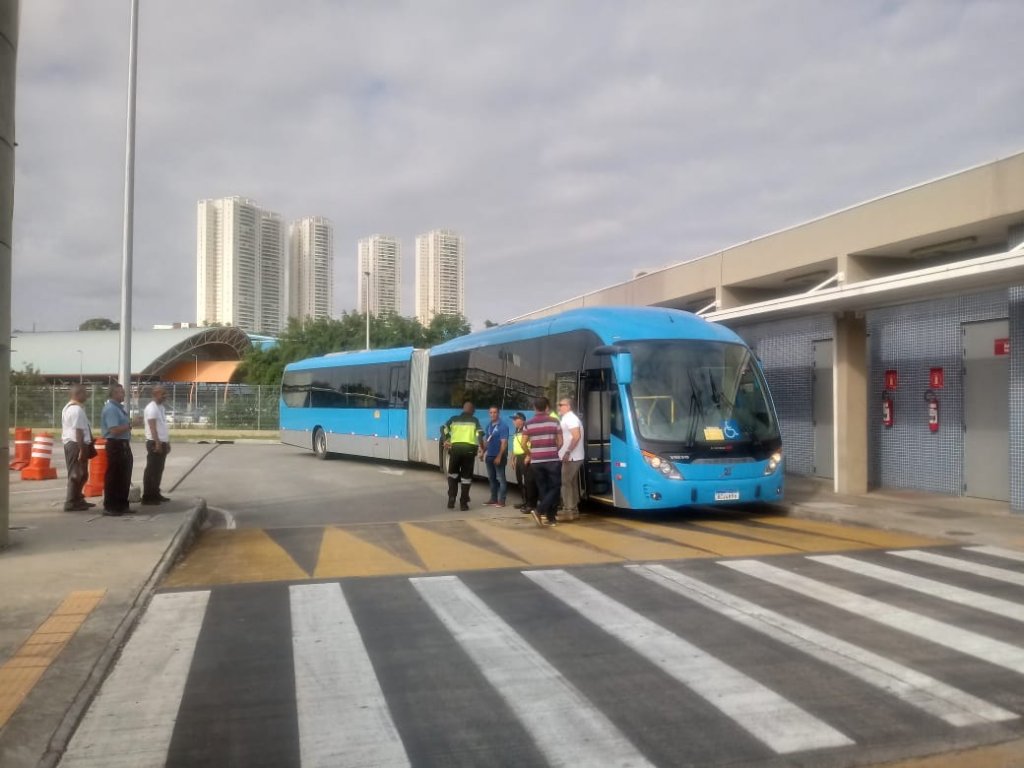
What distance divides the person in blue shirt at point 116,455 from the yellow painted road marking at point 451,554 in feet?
13.8

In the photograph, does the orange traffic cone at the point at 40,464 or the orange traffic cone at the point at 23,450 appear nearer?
the orange traffic cone at the point at 40,464

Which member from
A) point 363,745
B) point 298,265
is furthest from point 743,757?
point 298,265

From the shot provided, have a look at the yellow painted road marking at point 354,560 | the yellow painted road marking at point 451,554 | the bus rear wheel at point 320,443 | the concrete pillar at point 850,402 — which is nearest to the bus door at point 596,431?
the yellow painted road marking at point 451,554

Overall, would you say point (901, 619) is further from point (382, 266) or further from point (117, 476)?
point (382, 266)

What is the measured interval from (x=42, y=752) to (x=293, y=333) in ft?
196

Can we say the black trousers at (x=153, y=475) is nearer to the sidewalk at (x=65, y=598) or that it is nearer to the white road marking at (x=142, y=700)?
the sidewalk at (x=65, y=598)

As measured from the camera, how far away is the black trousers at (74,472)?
1299cm

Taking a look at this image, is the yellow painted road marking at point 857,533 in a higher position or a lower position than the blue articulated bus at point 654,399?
lower

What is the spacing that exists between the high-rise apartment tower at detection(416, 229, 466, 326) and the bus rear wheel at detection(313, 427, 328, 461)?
64303 millimetres

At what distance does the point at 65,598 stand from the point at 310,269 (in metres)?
106

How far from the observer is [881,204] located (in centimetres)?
1627

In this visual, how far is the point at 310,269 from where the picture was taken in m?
110

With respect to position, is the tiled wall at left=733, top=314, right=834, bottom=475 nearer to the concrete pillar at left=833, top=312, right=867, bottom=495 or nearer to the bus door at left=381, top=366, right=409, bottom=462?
the concrete pillar at left=833, top=312, right=867, bottom=495

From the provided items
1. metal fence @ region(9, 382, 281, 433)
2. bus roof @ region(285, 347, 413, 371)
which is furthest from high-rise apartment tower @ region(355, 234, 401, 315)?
bus roof @ region(285, 347, 413, 371)
